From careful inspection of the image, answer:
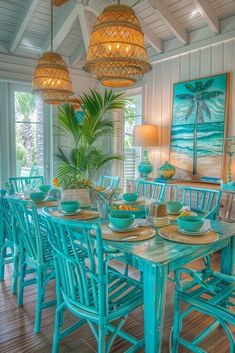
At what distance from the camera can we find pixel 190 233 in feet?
5.87

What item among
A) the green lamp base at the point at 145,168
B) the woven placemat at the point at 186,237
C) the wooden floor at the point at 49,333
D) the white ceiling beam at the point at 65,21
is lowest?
the wooden floor at the point at 49,333

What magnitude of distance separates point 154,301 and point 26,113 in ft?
13.6

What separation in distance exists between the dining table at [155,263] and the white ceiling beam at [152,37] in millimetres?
3502

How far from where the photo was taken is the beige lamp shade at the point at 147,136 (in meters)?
4.33

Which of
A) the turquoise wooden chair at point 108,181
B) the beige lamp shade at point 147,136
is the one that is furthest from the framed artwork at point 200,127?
the turquoise wooden chair at point 108,181

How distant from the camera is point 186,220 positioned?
184cm

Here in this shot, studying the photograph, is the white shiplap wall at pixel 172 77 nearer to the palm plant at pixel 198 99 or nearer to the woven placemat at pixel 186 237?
the palm plant at pixel 198 99

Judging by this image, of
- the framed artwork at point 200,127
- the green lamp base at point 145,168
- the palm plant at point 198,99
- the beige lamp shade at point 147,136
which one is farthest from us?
the green lamp base at point 145,168

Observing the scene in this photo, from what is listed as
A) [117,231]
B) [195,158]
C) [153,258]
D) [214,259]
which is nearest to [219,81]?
[195,158]

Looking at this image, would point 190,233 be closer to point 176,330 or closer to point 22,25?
point 176,330

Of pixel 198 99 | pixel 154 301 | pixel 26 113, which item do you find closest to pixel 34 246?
pixel 154 301

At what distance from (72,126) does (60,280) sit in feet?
6.45

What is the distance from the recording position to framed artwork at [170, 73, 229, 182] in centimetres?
379

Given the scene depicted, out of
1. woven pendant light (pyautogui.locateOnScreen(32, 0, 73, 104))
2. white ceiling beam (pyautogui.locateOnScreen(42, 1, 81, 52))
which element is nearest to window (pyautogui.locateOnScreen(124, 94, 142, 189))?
white ceiling beam (pyautogui.locateOnScreen(42, 1, 81, 52))
